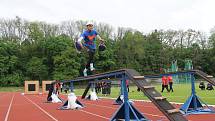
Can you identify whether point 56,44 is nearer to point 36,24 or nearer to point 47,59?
point 47,59

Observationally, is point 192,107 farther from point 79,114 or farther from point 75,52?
point 75,52

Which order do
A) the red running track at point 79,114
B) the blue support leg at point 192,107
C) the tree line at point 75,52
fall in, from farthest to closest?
the tree line at point 75,52
the blue support leg at point 192,107
the red running track at point 79,114

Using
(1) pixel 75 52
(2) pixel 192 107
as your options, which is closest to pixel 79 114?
(2) pixel 192 107

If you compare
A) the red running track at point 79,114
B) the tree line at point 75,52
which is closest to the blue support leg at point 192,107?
the red running track at point 79,114

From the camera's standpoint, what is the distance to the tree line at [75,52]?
7469 centimetres

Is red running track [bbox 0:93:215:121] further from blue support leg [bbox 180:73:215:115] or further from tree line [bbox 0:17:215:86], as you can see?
tree line [bbox 0:17:215:86]

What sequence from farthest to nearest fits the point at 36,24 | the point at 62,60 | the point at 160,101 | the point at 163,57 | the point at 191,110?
the point at 163,57
the point at 36,24
the point at 62,60
the point at 191,110
the point at 160,101

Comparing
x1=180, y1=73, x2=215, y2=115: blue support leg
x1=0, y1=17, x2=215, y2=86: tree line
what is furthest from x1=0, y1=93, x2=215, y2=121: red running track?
x1=0, y1=17, x2=215, y2=86: tree line

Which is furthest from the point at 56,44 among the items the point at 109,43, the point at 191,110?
the point at 191,110

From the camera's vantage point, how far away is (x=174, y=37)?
9762 cm

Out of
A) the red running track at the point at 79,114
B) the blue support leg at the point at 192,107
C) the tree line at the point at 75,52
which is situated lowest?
the red running track at the point at 79,114

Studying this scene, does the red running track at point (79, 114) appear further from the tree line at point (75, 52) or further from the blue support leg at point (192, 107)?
the tree line at point (75, 52)

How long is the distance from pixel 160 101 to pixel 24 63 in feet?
241

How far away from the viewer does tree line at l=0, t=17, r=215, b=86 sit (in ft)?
245
